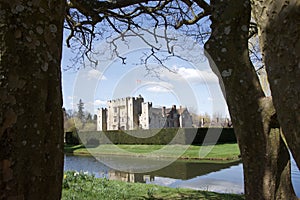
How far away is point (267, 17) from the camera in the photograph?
4.77 ft

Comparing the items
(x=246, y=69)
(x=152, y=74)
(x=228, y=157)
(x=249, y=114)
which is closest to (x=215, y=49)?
(x=246, y=69)

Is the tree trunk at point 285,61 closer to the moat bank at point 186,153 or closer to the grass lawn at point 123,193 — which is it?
the grass lawn at point 123,193

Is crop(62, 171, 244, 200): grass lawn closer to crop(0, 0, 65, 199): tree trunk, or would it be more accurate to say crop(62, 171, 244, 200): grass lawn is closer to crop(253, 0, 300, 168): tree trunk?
crop(0, 0, 65, 199): tree trunk

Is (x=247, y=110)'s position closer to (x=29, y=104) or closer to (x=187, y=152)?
(x=29, y=104)

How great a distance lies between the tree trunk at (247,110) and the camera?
7.72 ft

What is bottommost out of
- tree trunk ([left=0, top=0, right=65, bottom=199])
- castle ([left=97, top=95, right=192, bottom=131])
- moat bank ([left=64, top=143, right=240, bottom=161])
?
moat bank ([left=64, top=143, right=240, bottom=161])

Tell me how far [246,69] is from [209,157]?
10.9 m

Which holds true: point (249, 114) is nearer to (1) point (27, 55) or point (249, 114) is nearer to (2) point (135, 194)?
(1) point (27, 55)

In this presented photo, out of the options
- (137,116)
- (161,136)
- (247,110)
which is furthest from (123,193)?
(161,136)

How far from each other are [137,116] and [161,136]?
102 inches

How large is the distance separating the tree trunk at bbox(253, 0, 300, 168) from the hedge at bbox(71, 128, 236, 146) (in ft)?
53.6

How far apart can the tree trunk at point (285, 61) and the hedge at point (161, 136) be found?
16.3 meters

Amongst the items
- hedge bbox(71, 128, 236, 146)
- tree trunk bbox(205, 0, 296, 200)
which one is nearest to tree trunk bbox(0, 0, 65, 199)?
tree trunk bbox(205, 0, 296, 200)

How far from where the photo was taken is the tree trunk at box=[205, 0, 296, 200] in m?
2.35
